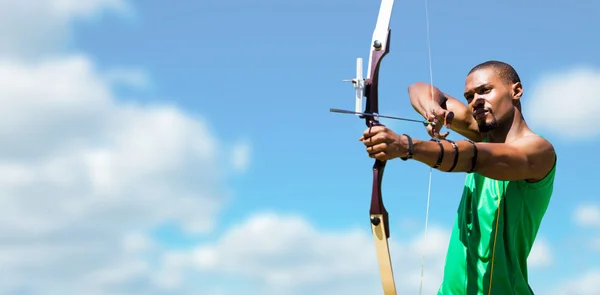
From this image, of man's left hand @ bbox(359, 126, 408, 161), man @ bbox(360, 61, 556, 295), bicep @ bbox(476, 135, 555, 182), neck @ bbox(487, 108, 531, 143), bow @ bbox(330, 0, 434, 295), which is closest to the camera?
man's left hand @ bbox(359, 126, 408, 161)

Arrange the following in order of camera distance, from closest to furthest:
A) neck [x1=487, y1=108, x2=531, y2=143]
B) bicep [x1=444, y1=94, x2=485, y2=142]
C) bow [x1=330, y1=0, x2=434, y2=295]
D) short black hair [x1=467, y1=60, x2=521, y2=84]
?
bow [x1=330, y1=0, x2=434, y2=295] → neck [x1=487, y1=108, x2=531, y2=143] → short black hair [x1=467, y1=60, x2=521, y2=84] → bicep [x1=444, y1=94, x2=485, y2=142]

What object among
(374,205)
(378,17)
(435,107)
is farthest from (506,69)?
(374,205)

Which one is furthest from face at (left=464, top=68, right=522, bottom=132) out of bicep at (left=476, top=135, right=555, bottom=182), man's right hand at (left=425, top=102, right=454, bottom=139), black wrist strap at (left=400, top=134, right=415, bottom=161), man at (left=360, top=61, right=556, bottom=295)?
black wrist strap at (left=400, top=134, right=415, bottom=161)

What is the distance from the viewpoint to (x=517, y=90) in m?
4.02

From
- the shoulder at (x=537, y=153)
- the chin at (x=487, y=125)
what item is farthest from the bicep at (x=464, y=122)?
the shoulder at (x=537, y=153)

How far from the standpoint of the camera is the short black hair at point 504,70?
4008 millimetres

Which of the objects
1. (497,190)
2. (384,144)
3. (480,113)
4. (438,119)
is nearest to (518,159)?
(497,190)

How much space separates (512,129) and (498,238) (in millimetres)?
514

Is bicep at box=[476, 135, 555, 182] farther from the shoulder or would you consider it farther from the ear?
the ear

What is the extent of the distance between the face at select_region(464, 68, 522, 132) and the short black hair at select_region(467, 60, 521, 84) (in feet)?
0.06

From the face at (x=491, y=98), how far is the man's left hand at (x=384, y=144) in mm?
853

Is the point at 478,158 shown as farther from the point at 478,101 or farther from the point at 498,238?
the point at 478,101

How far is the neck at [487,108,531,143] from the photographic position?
3.90 meters

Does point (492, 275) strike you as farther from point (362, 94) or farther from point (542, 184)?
point (362, 94)
